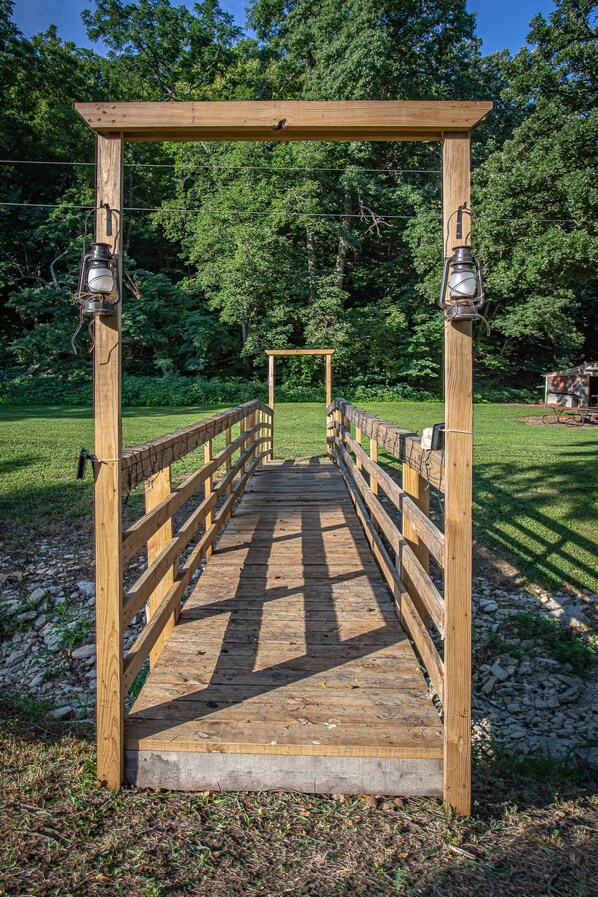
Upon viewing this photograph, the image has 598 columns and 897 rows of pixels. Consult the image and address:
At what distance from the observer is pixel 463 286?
217 cm

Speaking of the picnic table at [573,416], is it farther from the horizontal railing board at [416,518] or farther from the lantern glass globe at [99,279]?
the lantern glass globe at [99,279]

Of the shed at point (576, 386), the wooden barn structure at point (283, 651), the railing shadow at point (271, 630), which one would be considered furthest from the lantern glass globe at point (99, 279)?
the shed at point (576, 386)

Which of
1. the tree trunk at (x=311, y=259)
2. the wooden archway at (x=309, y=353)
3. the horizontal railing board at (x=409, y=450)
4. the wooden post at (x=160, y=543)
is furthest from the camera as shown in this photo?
the tree trunk at (x=311, y=259)

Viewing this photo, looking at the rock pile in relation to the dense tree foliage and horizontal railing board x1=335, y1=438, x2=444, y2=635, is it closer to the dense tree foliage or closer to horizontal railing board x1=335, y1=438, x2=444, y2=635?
horizontal railing board x1=335, y1=438, x2=444, y2=635

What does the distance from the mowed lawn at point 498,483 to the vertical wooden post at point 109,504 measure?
4444mm

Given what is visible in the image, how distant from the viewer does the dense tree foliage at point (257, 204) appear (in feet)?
76.9

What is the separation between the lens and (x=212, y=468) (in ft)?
15.0

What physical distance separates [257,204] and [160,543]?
22498 millimetres

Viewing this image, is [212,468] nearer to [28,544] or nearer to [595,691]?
[28,544]

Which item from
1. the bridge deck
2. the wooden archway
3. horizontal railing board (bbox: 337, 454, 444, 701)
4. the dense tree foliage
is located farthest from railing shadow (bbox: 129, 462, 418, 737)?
the dense tree foliage

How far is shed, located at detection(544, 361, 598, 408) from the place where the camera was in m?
23.1

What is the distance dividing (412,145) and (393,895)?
98.7 ft

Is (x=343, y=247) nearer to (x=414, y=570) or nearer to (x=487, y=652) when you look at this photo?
(x=487, y=652)

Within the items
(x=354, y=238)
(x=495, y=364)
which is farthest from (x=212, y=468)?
(x=495, y=364)
